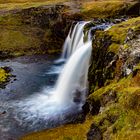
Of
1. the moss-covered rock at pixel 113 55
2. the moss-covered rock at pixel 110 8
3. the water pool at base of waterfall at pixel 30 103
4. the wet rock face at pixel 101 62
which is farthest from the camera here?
the moss-covered rock at pixel 110 8

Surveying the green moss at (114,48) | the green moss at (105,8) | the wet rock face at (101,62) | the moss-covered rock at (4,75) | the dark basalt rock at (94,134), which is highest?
the green moss at (105,8)

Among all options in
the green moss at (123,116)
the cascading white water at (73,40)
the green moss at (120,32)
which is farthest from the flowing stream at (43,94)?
the green moss at (123,116)

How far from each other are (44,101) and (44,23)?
83.0ft

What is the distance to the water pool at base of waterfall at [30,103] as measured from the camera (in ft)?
90.5

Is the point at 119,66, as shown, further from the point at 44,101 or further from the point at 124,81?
the point at 44,101

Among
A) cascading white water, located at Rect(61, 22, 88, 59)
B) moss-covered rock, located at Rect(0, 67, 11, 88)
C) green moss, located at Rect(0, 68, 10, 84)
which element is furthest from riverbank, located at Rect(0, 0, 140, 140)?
cascading white water, located at Rect(61, 22, 88, 59)

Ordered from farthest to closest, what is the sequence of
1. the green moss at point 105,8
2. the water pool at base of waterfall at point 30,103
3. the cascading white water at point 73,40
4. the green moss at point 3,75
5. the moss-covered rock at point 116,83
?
the green moss at point 105,8
the cascading white water at point 73,40
the green moss at point 3,75
the water pool at base of waterfall at point 30,103
the moss-covered rock at point 116,83

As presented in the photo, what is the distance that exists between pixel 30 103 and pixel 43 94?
2.73 meters

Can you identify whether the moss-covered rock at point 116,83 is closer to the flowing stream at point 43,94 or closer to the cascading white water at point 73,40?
the flowing stream at point 43,94

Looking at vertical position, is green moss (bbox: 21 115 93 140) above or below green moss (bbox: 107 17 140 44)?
below

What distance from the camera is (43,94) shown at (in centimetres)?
3459

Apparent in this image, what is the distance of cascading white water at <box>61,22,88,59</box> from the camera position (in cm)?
4531

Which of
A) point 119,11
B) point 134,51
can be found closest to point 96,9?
point 119,11

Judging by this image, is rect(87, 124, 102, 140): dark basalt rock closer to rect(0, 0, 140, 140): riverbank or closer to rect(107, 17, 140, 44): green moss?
rect(0, 0, 140, 140): riverbank
